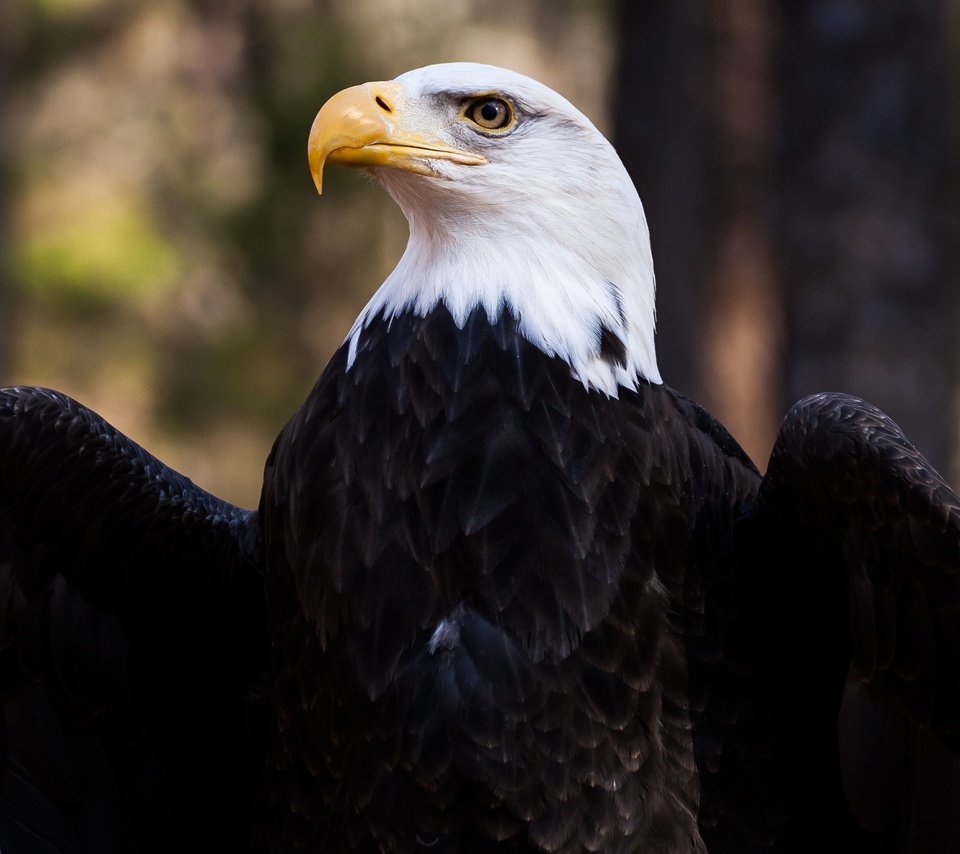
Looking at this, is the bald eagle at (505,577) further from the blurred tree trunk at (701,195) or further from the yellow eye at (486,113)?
the blurred tree trunk at (701,195)

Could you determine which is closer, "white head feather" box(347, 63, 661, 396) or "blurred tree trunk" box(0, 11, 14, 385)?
"white head feather" box(347, 63, 661, 396)

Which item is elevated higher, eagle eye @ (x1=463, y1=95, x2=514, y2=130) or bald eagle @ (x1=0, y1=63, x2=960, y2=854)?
eagle eye @ (x1=463, y1=95, x2=514, y2=130)

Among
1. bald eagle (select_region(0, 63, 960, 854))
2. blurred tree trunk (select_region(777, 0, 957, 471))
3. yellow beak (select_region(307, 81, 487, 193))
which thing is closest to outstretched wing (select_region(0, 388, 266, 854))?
bald eagle (select_region(0, 63, 960, 854))

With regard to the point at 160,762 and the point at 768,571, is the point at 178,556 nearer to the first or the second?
the point at 160,762

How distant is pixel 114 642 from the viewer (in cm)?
345

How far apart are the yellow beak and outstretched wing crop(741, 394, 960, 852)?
957 mm

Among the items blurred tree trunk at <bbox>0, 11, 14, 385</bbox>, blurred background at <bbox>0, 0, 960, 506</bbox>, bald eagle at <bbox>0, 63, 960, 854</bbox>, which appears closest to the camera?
bald eagle at <bbox>0, 63, 960, 854</bbox>

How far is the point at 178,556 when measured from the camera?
3.43 metres

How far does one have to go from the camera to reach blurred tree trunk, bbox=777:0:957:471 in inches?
282

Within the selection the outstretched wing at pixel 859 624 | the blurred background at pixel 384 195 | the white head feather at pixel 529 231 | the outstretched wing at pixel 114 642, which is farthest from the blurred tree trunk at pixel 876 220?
the outstretched wing at pixel 114 642

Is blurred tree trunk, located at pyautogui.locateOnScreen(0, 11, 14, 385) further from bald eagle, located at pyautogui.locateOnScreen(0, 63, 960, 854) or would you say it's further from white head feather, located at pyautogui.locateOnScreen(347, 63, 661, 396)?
white head feather, located at pyautogui.locateOnScreen(347, 63, 661, 396)

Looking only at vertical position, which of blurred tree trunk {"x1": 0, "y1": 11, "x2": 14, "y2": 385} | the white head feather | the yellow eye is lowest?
blurred tree trunk {"x1": 0, "y1": 11, "x2": 14, "y2": 385}

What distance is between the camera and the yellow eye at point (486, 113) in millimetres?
3176

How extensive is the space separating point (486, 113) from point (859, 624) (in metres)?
1.34
